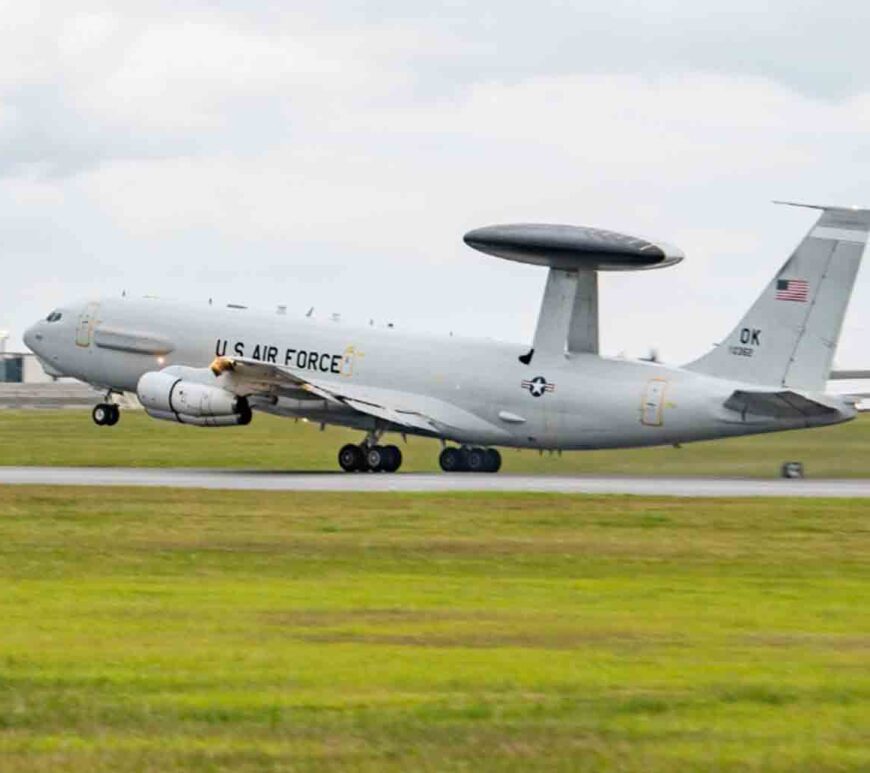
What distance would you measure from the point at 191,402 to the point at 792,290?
14494 mm

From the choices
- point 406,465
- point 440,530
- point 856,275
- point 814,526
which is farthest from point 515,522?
point 406,465

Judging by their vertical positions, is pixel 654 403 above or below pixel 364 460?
above

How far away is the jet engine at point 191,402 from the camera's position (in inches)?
1928

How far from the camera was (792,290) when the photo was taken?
45781 mm

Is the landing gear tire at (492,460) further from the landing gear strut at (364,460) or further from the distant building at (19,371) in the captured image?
the distant building at (19,371)

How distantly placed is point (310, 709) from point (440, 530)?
17.0 m

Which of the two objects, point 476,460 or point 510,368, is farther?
point 476,460

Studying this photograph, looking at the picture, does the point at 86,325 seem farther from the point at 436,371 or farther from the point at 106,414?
the point at 436,371

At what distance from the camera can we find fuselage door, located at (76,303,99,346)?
55.7 meters

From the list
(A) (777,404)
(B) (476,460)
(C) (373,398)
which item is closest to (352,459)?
(C) (373,398)

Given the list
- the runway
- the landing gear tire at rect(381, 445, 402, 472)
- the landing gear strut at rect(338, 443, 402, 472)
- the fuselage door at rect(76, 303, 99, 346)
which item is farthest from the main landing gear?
the landing gear tire at rect(381, 445, 402, 472)

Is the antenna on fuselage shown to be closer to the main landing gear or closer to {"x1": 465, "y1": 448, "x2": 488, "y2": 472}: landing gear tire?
{"x1": 465, "y1": 448, "x2": 488, "y2": 472}: landing gear tire

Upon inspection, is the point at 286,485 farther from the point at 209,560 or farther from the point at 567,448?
the point at 209,560

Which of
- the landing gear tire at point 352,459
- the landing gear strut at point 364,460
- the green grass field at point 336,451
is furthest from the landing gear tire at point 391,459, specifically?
the green grass field at point 336,451
